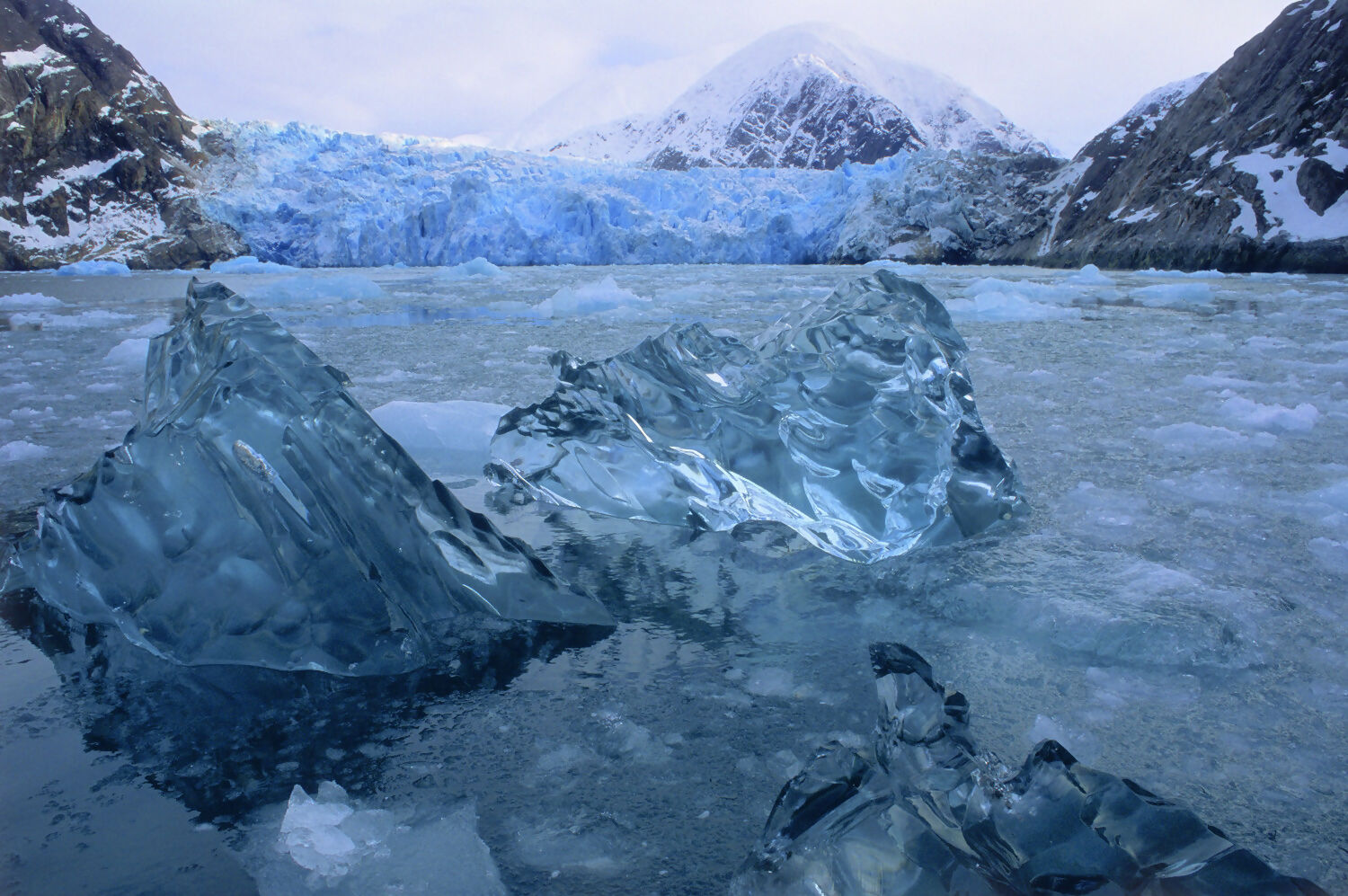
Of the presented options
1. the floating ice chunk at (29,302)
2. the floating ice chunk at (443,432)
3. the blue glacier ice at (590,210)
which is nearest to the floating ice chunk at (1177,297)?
the floating ice chunk at (443,432)

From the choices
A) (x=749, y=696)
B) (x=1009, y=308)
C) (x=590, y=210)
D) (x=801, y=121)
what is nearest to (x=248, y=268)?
(x=590, y=210)

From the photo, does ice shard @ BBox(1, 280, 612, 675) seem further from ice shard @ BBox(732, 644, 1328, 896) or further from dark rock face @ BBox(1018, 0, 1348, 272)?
dark rock face @ BBox(1018, 0, 1348, 272)

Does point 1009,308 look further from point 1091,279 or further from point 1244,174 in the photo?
point 1244,174

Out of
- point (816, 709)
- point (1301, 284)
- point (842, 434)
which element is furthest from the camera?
point (1301, 284)

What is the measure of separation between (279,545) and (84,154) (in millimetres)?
43951

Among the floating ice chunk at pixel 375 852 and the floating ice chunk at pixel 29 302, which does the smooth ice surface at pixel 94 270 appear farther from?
the floating ice chunk at pixel 375 852

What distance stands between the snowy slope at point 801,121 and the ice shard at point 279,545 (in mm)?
86218

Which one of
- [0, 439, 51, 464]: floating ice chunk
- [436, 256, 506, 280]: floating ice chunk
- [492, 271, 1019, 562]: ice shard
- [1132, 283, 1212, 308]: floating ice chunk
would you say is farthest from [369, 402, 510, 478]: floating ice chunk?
[436, 256, 506, 280]: floating ice chunk

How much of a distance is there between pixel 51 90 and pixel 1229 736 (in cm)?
4593

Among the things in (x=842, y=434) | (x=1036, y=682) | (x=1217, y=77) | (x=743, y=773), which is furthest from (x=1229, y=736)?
(x=1217, y=77)

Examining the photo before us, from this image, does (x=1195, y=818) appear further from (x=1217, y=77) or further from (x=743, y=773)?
(x=1217, y=77)

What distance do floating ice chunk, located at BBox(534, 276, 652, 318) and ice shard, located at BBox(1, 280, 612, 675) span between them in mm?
5798

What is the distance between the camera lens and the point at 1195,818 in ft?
2.15

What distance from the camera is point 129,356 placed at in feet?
14.2
